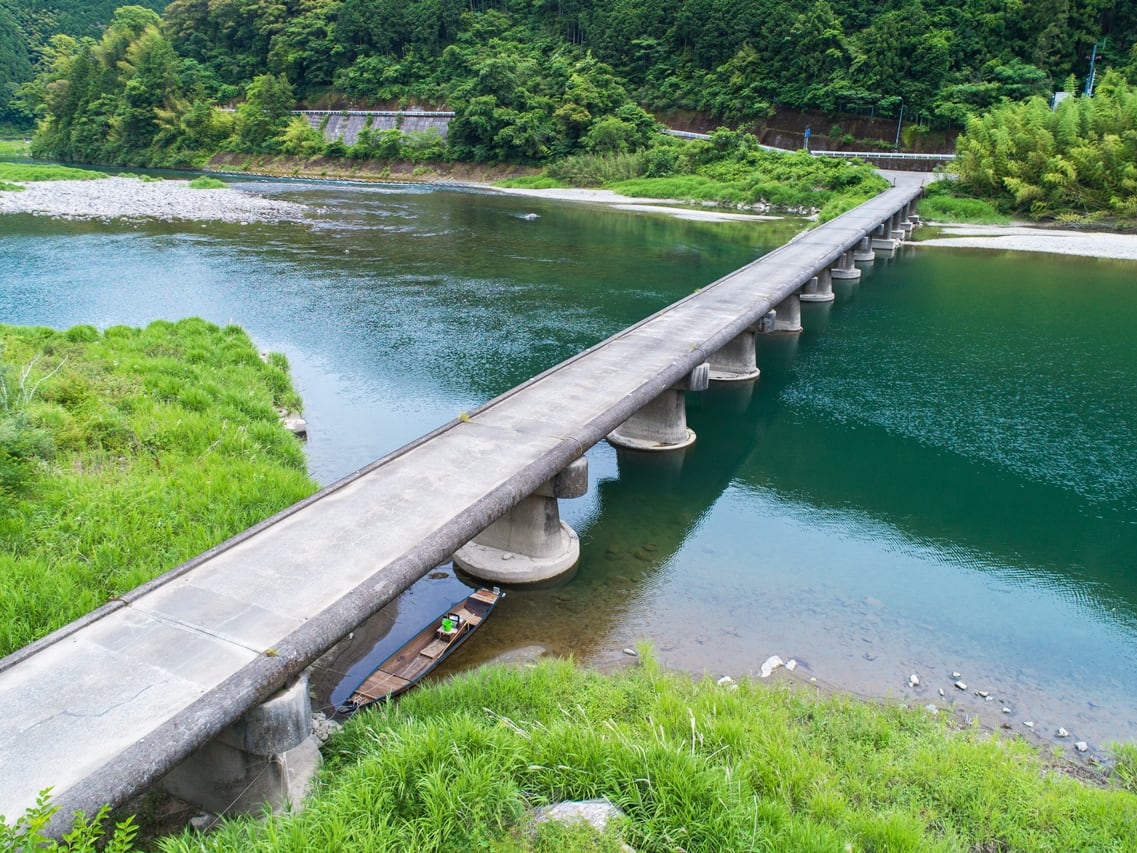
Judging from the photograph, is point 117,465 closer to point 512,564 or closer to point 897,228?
point 512,564

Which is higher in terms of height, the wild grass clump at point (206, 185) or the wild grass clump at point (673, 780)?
the wild grass clump at point (206, 185)

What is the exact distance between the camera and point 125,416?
13.1m

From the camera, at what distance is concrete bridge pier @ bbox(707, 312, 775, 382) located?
2086cm

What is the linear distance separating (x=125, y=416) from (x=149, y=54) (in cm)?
9117

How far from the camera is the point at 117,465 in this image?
11.5 metres

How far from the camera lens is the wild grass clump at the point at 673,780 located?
18.1 ft

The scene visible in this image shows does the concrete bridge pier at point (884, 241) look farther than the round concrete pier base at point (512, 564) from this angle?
Yes

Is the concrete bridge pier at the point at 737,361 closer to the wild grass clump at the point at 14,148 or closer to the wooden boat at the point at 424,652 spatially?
the wooden boat at the point at 424,652

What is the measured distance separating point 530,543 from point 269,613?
4.76 m

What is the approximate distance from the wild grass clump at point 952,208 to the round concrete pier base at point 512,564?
4617 centimetres

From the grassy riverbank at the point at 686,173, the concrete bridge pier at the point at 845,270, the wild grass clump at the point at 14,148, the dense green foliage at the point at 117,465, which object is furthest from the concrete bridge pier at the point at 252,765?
the wild grass clump at the point at 14,148

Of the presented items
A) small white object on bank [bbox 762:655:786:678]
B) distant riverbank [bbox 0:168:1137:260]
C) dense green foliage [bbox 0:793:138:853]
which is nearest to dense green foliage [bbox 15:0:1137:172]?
distant riverbank [bbox 0:168:1137:260]

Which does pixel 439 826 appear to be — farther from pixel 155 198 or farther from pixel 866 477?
pixel 155 198

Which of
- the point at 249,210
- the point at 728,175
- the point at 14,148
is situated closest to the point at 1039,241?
the point at 728,175
